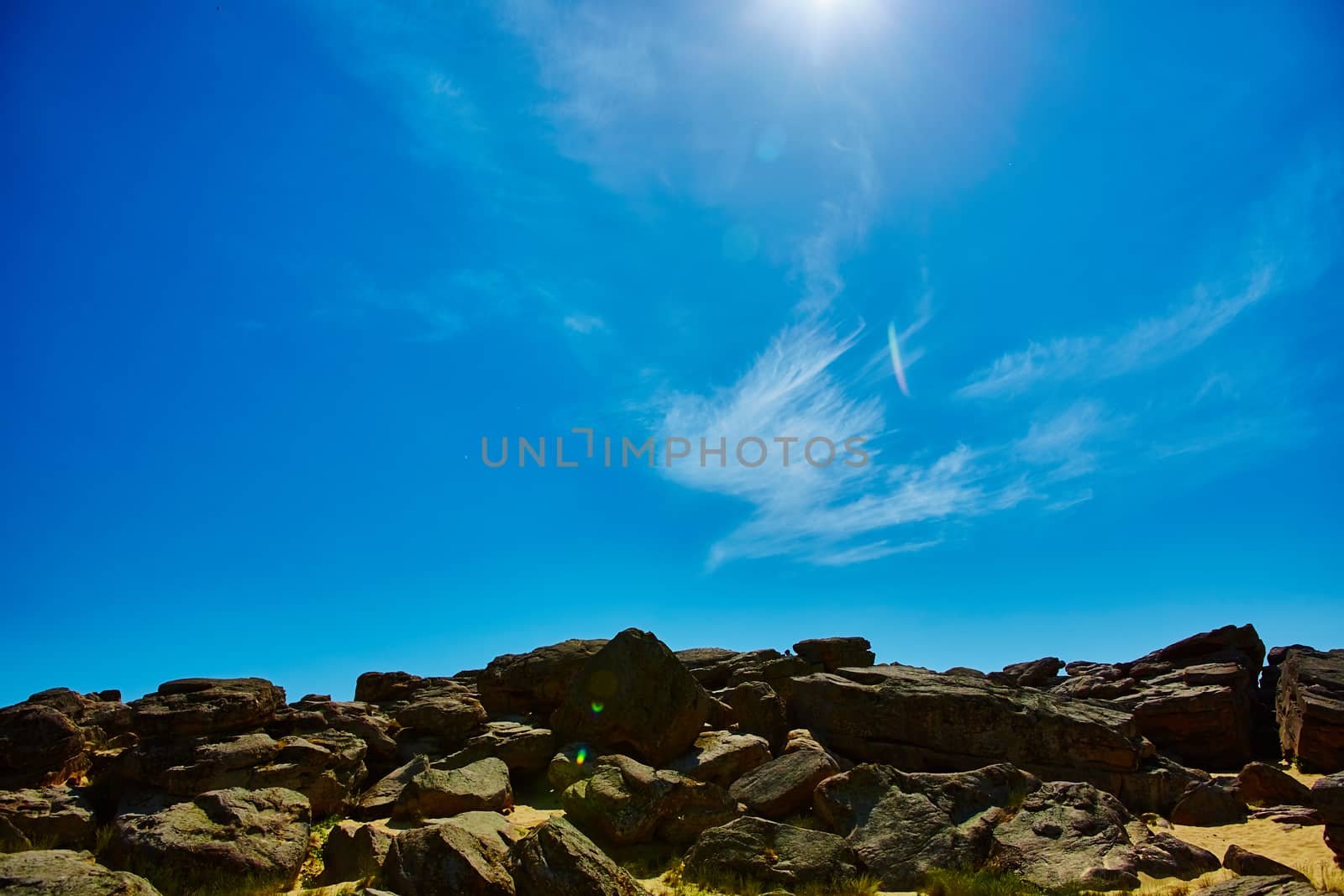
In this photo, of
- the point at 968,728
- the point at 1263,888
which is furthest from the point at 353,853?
the point at 968,728

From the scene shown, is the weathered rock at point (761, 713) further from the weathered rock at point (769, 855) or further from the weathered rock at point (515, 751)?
the weathered rock at point (769, 855)

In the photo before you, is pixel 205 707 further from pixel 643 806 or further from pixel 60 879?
pixel 643 806

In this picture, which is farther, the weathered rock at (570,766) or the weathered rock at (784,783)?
the weathered rock at (570,766)

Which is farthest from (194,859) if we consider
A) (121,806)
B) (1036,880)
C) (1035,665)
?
(1035,665)

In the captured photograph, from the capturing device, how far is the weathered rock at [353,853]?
1383cm

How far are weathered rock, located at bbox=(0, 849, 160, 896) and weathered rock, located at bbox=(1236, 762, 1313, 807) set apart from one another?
25.4 m

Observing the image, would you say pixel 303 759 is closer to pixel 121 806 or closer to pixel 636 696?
pixel 121 806

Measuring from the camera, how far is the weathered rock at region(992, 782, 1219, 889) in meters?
13.9

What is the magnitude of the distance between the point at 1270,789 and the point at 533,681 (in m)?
22.5

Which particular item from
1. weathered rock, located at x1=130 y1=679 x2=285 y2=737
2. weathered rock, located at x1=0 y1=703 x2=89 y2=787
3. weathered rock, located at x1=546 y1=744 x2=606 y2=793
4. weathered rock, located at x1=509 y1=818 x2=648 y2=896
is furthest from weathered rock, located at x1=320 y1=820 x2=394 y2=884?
weathered rock, located at x1=0 y1=703 x2=89 y2=787

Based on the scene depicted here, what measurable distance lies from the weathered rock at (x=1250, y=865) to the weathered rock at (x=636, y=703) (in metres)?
12.7

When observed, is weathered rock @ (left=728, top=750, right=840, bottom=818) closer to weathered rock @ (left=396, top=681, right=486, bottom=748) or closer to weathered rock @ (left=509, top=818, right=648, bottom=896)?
weathered rock @ (left=509, top=818, right=648, bottom=896)

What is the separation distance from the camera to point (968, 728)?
2275 cm

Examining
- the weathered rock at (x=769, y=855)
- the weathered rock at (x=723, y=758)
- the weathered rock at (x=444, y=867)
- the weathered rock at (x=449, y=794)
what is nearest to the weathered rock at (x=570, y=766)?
the weathered rock at (x=449, y=794)
